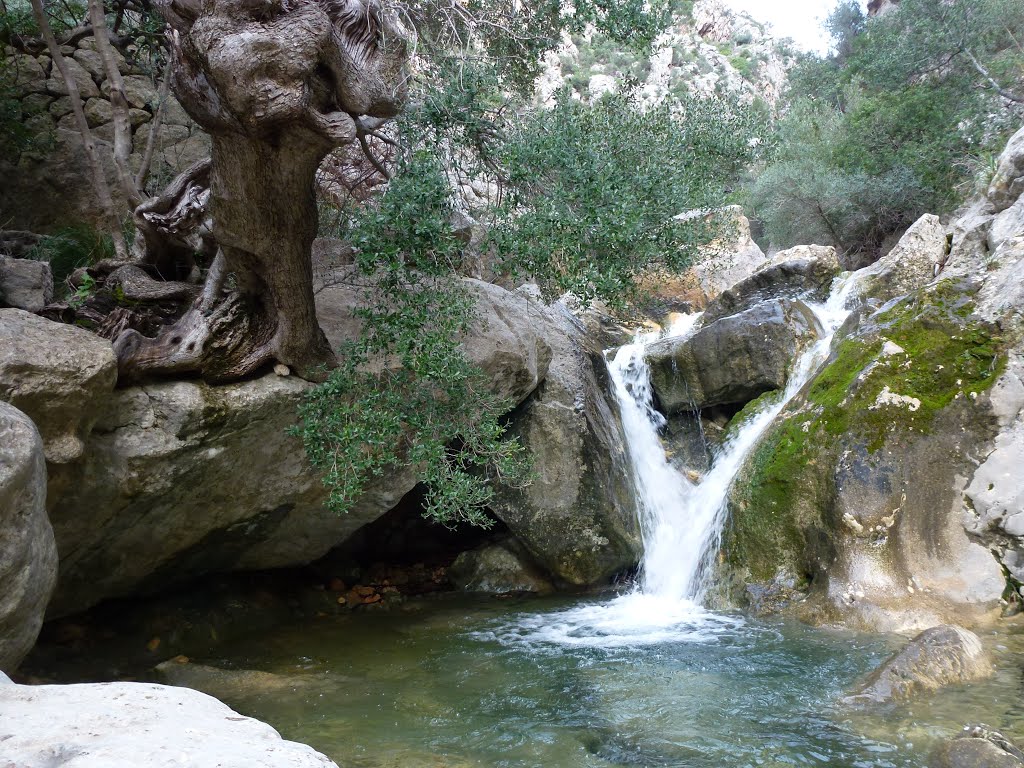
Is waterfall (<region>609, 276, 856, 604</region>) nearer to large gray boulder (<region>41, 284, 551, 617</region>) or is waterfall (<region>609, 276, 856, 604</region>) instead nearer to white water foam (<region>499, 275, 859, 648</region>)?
white water foam (<region>499, 275, 859, 648</region>)

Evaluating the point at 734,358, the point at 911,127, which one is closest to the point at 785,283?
the point at 734,358

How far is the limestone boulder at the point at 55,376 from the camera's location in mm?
5332

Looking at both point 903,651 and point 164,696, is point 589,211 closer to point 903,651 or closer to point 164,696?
point 903,651

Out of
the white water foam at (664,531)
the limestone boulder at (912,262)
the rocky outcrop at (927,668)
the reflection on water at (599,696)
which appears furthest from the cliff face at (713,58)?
the rocky outcrop at (927,668)

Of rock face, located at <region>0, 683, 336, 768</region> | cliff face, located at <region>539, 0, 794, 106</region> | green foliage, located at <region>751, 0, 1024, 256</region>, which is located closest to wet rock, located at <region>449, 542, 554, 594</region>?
rock face, located at <region>0, 683, 336, 768</region>

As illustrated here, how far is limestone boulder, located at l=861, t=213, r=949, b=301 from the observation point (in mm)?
13773

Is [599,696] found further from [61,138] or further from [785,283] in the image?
[785,283]

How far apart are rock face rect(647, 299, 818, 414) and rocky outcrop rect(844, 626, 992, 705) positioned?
7.11 metres

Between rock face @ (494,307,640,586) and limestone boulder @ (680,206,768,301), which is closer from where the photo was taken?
rock face @ (494,307,640,586)

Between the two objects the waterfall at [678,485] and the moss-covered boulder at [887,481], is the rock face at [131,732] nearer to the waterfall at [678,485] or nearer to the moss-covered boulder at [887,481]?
the moss-covered boulder at [887,481]

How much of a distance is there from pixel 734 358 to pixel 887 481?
5449mm

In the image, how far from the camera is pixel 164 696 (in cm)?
312

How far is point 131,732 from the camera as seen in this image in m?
2.69

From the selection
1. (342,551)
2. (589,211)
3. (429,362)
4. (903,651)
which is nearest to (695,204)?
(589,211)
